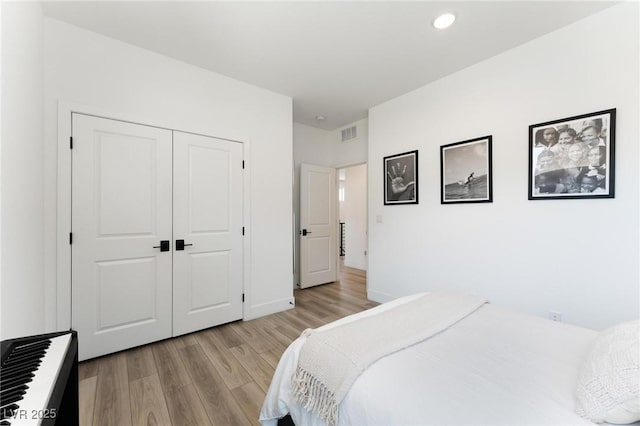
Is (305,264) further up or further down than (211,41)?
further down

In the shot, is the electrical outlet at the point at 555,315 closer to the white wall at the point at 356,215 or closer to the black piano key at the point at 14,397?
the black piano key at the point at 14,397

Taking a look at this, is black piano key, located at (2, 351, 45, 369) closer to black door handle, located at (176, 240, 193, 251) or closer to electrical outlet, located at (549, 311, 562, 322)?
black door handle, located at (176, 240, 193, 251)

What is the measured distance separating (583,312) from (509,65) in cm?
223

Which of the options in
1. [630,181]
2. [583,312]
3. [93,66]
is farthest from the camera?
[93,66]

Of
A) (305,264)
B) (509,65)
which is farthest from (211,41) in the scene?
(305,264)

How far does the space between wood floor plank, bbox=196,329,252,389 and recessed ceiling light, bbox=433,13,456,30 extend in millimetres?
3139

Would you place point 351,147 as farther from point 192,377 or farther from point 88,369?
point 88,369

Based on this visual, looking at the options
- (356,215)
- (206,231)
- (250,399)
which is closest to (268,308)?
(206,231)

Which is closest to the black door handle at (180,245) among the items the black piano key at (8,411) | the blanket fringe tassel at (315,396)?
the blanket fringe tassel at (315,396)

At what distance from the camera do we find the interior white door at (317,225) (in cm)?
430

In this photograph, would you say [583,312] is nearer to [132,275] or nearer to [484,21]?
[484,21]

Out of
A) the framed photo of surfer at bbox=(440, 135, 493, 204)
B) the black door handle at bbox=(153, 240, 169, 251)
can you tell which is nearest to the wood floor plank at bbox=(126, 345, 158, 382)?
the black door handle at bbox=(153, 240, 169, 251)

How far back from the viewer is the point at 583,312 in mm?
2070

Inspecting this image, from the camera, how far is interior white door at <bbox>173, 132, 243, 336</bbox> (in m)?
2.62
